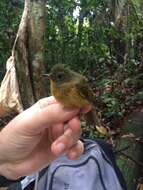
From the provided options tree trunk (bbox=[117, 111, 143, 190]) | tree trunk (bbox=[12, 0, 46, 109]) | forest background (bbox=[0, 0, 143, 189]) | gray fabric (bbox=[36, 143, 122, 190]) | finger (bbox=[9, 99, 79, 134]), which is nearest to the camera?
finger (bbox=[9, 99, 79, 134])

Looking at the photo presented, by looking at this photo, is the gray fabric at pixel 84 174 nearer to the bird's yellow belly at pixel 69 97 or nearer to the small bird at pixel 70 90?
the small bird at pixel 70 90

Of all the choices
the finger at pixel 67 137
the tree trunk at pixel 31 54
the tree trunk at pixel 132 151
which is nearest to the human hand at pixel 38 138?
the finger at pixel 67 137

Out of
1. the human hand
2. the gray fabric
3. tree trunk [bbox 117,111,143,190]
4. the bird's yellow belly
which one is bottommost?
tree trunk [bbox 117,111,143,190]

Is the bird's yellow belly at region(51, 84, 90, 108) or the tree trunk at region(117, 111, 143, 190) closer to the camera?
the bird's yellow belly at region(51, 84, 90, 108)

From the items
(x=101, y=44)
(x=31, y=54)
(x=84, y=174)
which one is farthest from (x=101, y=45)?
(x=84, y=174)

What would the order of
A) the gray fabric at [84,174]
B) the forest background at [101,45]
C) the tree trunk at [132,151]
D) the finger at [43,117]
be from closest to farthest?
1. the finger at [43,117]
2. the gray fabric at [84,174]
3. the tree trunk at [132,151]
4. the forest background at [101,45]

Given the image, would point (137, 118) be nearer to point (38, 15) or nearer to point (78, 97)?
point (38, 15)

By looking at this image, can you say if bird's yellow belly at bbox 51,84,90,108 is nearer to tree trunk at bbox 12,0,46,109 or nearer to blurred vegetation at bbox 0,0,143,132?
blurred vegetation at bbox 0,0,143,132

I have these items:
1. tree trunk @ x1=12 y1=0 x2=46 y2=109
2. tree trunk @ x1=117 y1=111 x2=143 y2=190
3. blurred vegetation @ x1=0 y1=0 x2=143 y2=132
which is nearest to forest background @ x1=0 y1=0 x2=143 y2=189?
blurred vegetation @ x1=0 y1=0 x2=143 y2=132
